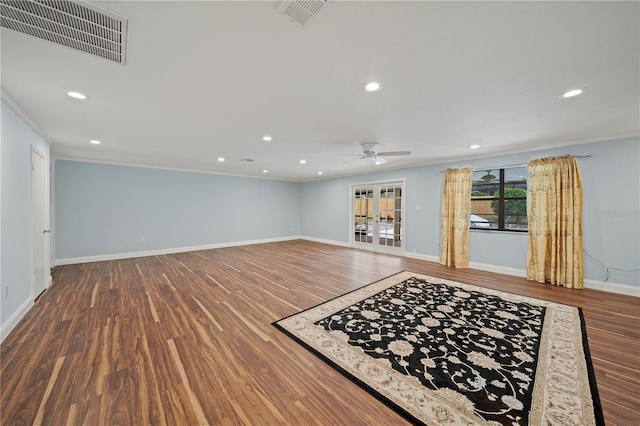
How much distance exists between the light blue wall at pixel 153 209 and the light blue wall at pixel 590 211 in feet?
14.7

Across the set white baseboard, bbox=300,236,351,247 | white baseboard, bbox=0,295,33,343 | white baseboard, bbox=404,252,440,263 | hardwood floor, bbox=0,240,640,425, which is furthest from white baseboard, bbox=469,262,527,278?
white baseboard, bbox=0,295,33,343

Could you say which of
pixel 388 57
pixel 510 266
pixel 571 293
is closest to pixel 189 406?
pixel 388 57

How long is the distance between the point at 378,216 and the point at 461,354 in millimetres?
5130

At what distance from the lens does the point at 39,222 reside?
3.36 metres

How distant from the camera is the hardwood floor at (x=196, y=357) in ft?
4.85

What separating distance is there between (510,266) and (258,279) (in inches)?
200

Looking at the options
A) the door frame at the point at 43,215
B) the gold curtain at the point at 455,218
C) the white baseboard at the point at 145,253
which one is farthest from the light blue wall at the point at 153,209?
the gold curtain at the point at 455,218

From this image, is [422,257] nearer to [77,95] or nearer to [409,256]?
[409,256]

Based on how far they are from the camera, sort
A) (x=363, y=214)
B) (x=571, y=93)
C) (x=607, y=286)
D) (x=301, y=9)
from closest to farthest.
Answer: (x=301, y=9)
(x=571, y=93)
(x=607, y=286)
(x=363, y=214)

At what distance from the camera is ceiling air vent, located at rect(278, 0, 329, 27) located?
3.94 feet

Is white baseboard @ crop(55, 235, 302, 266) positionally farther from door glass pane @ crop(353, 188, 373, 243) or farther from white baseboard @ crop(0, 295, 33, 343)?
door glass pane @ crop(353, 188, 373, 243)

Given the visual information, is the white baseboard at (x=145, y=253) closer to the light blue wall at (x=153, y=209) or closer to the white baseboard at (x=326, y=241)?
the light blue wall at (x=153, y=209)

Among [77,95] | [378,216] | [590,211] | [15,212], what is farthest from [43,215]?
[590,211]

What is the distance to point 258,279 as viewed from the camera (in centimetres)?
421
